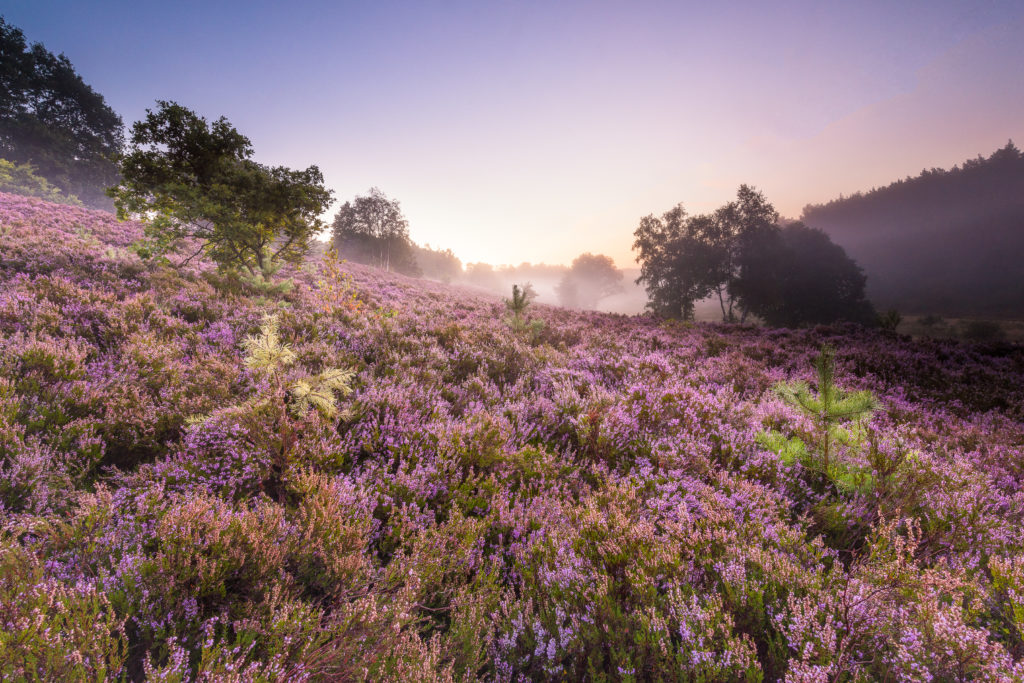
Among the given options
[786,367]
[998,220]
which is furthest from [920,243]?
[786,367]

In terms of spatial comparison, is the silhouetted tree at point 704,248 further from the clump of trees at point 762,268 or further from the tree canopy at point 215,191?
the tree canopy at point 215,191

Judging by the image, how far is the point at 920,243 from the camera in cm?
4506

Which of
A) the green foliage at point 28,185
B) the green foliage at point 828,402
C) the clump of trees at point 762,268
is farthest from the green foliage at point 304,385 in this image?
the green foliage at point 28,185

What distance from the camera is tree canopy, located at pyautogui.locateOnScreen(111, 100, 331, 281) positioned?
7.86 metres

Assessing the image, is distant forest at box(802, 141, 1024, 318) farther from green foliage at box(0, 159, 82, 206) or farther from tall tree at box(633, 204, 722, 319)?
green foliage at box(0, 159, 82, 206)

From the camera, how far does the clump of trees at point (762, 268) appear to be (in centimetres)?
3012

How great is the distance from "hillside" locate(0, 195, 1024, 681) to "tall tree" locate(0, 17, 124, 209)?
201 feet

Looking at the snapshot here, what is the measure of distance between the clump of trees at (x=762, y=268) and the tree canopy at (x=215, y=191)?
28966mm

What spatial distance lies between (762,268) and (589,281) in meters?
55.1

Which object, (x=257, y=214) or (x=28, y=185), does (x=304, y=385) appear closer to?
(x=257, y=214)

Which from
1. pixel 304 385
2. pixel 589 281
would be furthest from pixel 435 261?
pixel 304 385

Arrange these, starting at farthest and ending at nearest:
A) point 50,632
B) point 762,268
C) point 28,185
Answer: point 28,185 < point 762,268 < point 50,632

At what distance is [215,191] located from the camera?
809 centimetres

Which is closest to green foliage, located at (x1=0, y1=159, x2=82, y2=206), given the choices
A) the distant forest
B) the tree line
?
the tree line
